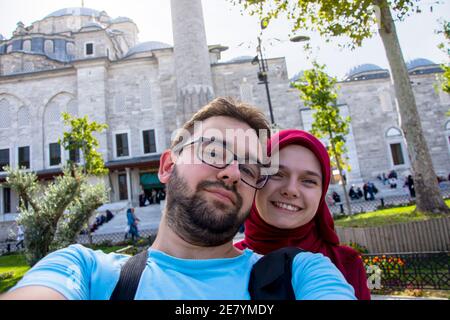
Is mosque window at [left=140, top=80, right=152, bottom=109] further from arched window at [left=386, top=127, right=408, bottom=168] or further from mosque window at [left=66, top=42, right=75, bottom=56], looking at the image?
arched window at [left=386, top=127, right=408, bottom=168]

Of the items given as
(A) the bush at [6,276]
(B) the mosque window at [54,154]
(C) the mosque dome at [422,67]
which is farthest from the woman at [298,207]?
(C) the mosque dome at [422,67]

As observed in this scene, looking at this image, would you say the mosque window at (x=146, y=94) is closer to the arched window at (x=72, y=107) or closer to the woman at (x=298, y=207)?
the arched window at (x=72, y=107)

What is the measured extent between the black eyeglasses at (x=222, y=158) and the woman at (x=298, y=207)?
0.30m

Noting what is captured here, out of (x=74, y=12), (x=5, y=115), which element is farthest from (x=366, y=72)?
(x=74, y=12)

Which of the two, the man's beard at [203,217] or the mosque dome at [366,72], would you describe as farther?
the mosque dome at [366,72]

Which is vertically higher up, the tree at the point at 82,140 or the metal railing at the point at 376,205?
the tree at the point at 82,140

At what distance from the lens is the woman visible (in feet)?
6.28

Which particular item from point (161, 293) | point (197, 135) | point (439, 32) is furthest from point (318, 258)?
point (439, 32)

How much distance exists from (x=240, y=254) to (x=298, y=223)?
53 cm

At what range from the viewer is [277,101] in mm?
26297

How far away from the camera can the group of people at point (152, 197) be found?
23625mm

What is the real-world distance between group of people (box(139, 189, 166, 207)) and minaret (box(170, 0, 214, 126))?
6807 millimetres

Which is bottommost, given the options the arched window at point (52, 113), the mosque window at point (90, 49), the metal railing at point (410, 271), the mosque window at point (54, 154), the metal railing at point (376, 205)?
the metal railing at point (410, 271)
